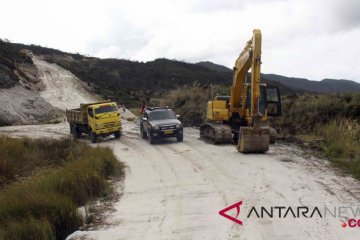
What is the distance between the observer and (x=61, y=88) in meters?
59.3

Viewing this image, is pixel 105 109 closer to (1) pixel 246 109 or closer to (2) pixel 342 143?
(1) pixel 246 109

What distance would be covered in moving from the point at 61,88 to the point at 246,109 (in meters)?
42.1

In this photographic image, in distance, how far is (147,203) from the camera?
450 inches

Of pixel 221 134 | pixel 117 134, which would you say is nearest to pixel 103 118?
pixel 117 134

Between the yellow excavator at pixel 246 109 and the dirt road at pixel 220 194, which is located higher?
the yellow excavator at pixel 246 109

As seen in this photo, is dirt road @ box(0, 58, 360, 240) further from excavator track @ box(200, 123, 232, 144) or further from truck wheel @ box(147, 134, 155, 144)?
truck wheel @ box(147, 134, 155, 144)

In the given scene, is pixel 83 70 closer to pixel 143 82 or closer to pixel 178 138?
pixel 143 82

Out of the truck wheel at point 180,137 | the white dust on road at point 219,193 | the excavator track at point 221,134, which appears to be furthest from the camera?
the truck wheel at point 180,137

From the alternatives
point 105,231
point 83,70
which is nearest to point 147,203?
point 105,231

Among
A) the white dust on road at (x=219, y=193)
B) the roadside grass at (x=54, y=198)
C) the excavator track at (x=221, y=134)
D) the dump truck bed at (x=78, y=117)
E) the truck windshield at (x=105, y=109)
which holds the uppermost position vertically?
the truck windshield at (x=105, y=109)

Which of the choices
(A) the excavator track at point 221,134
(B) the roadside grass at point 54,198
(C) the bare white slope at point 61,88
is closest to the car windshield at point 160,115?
(A) the excavator track at point 221,134

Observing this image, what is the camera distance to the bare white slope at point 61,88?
5356 centimetres

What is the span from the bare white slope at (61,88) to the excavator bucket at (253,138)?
3642 centimetres

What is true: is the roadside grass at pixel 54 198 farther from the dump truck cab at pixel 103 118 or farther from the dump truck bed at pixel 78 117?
the dump truck bed at pixel 78 117
